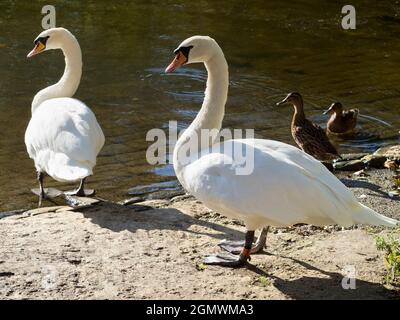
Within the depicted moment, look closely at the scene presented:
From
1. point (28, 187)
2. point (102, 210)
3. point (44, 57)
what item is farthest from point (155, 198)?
point (44, 57)

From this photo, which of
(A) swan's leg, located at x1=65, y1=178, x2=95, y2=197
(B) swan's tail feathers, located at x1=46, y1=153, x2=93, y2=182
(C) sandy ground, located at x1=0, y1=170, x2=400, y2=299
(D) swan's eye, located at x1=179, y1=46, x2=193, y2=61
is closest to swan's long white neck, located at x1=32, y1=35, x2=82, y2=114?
(A) swan's leg, located at x1=65, y1=178, x2=95, y2=197

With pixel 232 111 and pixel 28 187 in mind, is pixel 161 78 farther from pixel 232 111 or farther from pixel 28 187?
pixel 28 187

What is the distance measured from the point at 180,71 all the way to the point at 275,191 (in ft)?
24.0

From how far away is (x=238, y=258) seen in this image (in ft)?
18.3

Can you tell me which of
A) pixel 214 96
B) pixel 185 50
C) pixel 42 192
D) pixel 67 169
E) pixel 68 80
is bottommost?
pixel 42 192

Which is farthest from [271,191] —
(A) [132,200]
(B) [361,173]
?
(B) [361,173]

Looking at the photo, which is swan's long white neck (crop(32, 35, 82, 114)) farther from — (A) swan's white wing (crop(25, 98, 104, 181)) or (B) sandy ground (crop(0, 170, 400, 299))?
(B) sandy ground (crop(0, 170, 400, 299))

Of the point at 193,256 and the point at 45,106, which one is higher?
the point at 45,106

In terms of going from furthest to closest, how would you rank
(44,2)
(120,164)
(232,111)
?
(44,2) → (232,111) → (120,164)

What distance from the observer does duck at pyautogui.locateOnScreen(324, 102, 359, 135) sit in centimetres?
972

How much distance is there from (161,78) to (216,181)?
6730mm

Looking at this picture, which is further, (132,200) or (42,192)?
(42,192)

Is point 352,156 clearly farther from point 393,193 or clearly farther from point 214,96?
point 214,96
